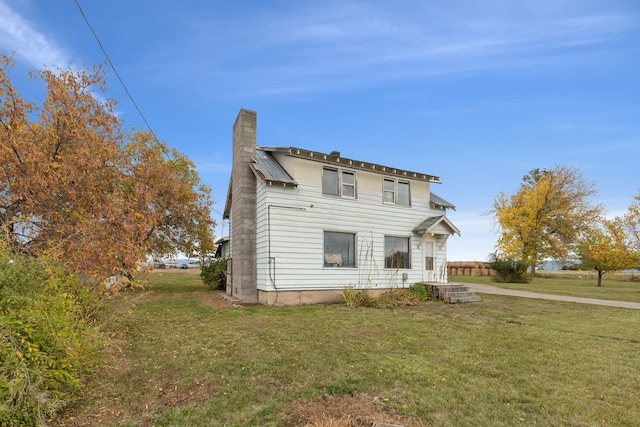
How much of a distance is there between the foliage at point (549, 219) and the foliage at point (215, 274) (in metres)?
24.1

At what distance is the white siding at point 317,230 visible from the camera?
1162 centimetres

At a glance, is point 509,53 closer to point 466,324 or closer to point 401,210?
point 401,210

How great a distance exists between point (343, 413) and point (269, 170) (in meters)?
9.43

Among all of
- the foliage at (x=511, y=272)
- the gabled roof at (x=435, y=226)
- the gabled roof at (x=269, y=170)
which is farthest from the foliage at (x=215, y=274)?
the foliage at (x=511, y=272)

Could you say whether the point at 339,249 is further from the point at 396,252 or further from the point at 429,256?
the point at 429,256

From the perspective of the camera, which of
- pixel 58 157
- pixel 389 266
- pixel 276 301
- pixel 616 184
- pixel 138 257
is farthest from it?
pixel 616 184

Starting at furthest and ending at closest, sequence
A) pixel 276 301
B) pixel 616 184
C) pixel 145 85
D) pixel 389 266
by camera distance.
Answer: pixel 616 184, pixel 389 266, pixel 145 85, pixel 276 301

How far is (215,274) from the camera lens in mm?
17281

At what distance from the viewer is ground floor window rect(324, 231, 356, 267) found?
41.3 ft

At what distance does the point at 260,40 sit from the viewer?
463 inches

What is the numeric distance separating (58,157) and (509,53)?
15171 millimetres

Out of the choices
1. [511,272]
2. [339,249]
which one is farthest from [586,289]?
[339,249]

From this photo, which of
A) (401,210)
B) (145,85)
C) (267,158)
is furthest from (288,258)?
(145,85)

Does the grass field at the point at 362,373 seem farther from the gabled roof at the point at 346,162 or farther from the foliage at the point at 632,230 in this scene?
the foliage at the point at 632,230
